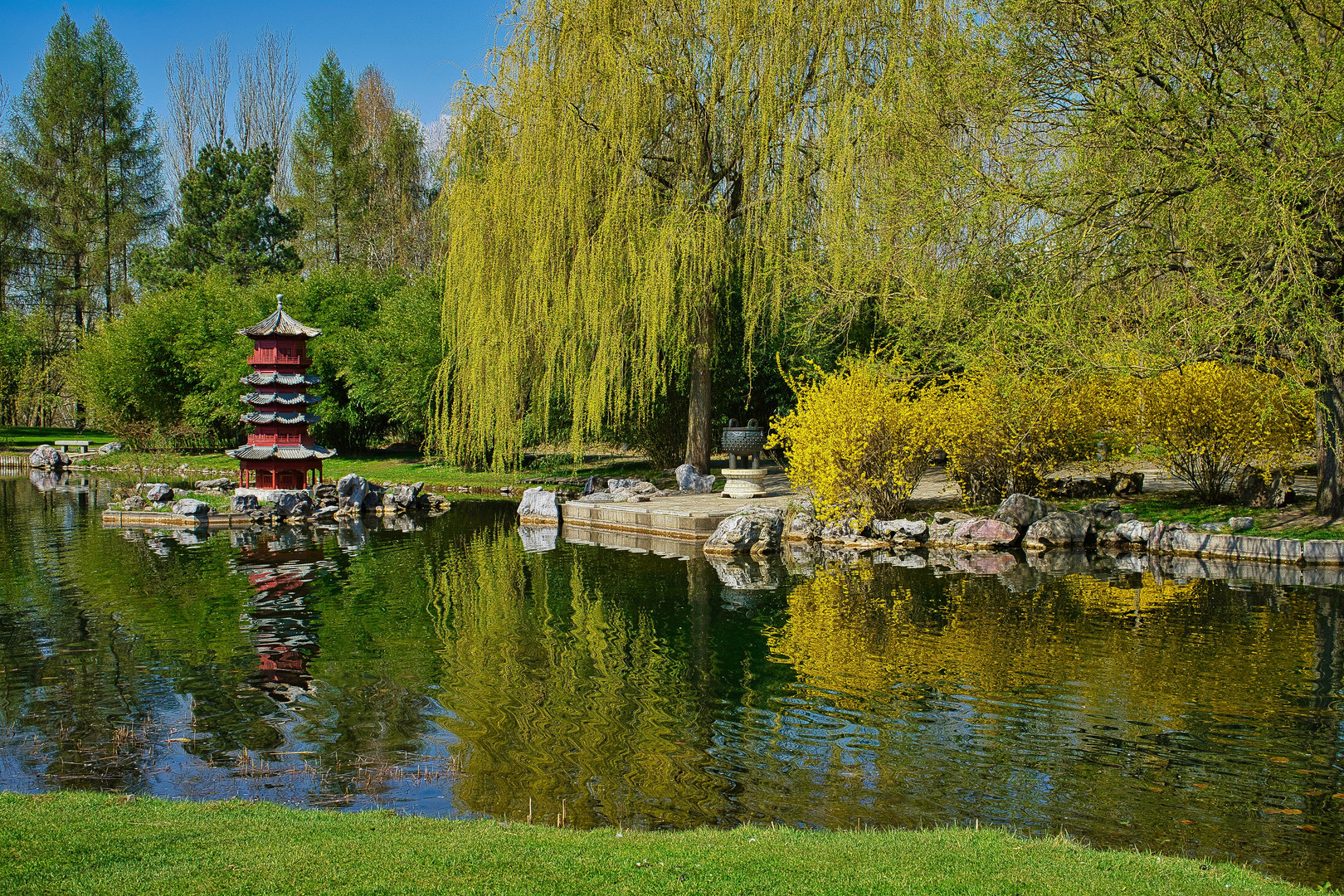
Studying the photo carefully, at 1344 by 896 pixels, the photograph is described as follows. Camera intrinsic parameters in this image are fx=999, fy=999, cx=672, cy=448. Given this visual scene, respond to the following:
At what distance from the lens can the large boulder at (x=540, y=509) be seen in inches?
786

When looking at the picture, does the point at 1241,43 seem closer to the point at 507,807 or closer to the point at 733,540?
the point at 733,540

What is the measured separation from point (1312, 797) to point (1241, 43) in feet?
32.6

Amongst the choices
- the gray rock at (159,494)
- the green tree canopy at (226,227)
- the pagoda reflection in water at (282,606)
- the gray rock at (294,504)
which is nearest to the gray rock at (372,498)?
the gray rock at (294,504)

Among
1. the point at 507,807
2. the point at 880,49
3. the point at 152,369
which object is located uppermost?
the point at 880,49

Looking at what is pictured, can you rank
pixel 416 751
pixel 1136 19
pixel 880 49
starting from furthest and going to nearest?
pixel 880 49
pixel 1136 19
pixel 416 751

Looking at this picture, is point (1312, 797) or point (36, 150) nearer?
point (1312, 797)

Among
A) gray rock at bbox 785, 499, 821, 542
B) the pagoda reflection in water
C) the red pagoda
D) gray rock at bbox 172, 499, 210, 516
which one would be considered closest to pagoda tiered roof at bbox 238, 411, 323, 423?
the red pagoda

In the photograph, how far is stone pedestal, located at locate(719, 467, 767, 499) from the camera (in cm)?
1923

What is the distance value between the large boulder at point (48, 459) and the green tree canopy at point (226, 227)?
10.7 metres

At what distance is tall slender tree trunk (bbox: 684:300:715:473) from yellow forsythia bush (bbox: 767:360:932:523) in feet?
14.1

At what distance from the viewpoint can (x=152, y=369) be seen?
38.2 m

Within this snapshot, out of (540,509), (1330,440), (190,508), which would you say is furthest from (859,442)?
(190,508)

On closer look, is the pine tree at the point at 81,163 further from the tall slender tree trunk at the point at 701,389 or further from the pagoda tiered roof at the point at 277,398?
the tall slender tree trunk at the point at 701,389

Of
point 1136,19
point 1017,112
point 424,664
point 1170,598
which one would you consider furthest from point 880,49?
point 424,664
